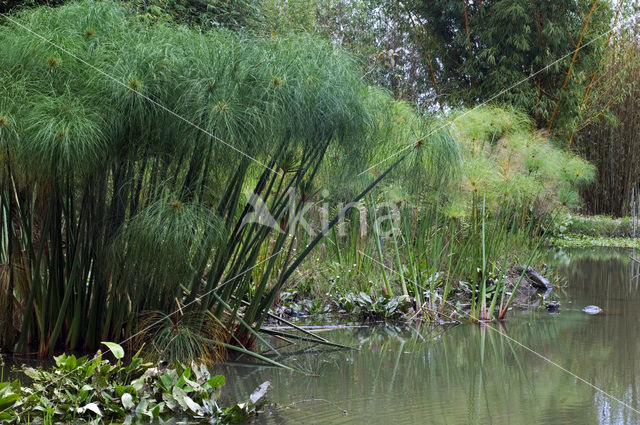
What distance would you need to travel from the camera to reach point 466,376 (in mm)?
4262

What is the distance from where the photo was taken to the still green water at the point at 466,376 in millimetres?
3424

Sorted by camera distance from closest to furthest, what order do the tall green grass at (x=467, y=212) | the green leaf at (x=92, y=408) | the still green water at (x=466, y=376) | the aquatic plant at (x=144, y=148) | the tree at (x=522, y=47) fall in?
1. the green leaf at (x=92, y=408)
2. the still green water at (x=466, y=376)
3. the aquatic plant at (x=144, y=148)
4. the tall green grass at (x=467, y=212)
5. the tree at (x=522, y=47)

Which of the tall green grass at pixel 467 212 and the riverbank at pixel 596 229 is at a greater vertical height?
the tall green grass at pixel 467 212

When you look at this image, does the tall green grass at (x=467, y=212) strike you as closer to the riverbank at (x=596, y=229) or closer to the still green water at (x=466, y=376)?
the still green water at (x=466, y=376)

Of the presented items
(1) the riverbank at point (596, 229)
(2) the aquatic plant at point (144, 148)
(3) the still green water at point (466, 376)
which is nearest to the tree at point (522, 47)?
(1) the riverbank at point (596, 229)

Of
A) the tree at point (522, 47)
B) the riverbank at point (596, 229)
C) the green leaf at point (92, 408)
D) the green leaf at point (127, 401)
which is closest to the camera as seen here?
the green leaf at point (92, 408)

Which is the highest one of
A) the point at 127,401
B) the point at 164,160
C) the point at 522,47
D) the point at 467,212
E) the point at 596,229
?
the point at 522,47

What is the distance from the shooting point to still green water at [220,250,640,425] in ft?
11.2

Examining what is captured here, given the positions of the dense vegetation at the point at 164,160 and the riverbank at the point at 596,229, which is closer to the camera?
the dense vegetation at the point at 164,160

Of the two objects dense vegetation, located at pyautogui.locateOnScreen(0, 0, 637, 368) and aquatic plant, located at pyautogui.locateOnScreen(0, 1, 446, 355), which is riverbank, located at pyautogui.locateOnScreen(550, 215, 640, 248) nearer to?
dense vegetation, located at pyautogui.locateOnScreen(0, 0, 637, 368)

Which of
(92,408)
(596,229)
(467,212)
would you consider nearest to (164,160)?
(92,408)

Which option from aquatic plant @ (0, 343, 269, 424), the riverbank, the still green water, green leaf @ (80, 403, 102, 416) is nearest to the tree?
the riverbank

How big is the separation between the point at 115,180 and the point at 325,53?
1326 mm

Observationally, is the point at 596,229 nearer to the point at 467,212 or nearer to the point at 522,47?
the point at 522,47
